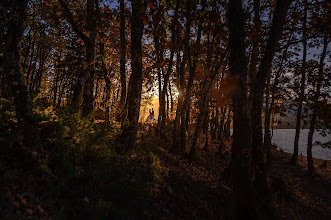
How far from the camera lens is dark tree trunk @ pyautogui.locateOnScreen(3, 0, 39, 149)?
3.46 metres

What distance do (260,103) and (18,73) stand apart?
7180 millimetres

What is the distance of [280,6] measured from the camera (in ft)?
18.6

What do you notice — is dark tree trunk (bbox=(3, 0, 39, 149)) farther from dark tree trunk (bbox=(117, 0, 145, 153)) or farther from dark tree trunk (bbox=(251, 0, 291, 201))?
dark tree trunk (bbox=(251, 0, 291, 201))

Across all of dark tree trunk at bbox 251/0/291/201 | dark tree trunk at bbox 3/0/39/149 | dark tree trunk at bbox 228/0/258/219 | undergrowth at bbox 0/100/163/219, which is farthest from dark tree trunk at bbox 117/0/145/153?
dark tree trunk at bbox 251/0/291/201

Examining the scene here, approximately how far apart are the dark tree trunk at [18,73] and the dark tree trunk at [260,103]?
6.71 metres

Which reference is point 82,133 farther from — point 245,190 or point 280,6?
point 280,6

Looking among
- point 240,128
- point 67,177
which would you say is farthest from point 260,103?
point 67,177

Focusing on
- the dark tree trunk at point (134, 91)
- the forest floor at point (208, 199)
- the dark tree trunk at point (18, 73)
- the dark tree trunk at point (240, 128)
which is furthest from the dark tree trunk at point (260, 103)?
the dark tree trunk at point (18, 73)

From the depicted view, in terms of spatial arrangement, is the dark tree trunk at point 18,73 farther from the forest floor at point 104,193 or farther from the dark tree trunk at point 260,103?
the dark tree trunk at point 260,103

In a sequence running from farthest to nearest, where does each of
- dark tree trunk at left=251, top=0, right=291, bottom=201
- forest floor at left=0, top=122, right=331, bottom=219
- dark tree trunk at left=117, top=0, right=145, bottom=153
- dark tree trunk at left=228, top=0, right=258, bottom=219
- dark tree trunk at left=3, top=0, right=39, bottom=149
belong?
dark tree trunk at left=117, top=0, right=145, bottom=153 → dark tree trunk at left=251, top=0, right=291, bottom=201 → dark tree trunk at left=228, top=0, right=258, bottom=219 → dark tree trunk at left=3, top=0, right=39, bottom=149 → forest floor at left=0, top=122, right=331, bottom=219

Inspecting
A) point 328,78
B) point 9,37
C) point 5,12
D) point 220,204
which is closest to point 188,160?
point 220,204

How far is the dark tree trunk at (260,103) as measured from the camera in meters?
5.72

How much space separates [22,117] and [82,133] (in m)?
1.45

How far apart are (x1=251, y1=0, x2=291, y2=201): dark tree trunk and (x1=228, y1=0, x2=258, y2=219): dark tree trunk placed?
2358 mm
